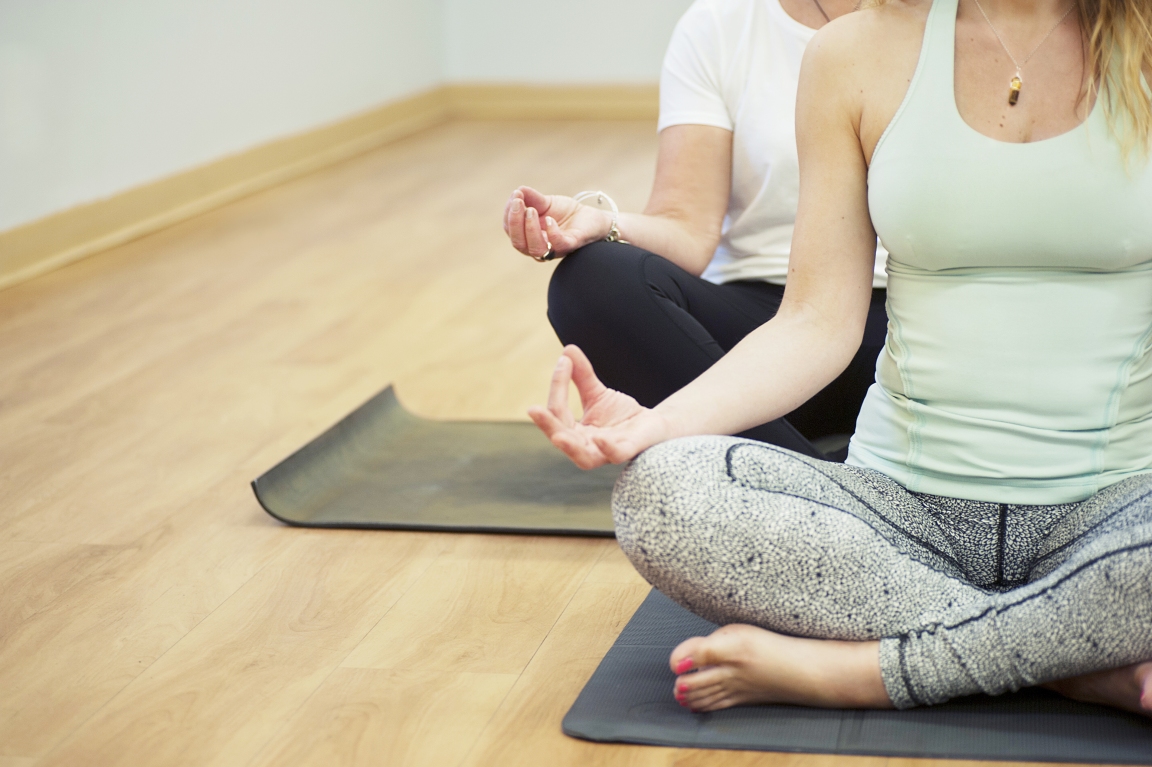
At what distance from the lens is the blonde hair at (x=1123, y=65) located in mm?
1000

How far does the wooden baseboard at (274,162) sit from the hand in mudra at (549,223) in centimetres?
195

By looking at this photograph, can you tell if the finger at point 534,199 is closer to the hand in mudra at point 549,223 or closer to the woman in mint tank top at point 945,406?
the hand in mudra at point 549,223

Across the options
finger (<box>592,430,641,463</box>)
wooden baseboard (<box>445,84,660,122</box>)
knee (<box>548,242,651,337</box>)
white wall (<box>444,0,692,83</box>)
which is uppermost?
finger (<box>592,430,641,463</box>)

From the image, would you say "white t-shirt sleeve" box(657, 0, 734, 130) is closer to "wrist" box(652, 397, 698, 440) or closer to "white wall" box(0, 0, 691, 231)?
"wrist" box(652, 397, 698, 440)

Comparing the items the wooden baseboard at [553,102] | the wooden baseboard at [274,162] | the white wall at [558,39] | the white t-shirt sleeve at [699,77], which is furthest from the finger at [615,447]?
the white wall at [558,39]

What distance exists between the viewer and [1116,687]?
39.9 inches

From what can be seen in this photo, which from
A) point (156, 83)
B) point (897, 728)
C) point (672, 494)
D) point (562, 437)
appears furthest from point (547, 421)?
point (156, 83)

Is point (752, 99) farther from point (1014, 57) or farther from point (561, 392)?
point (561, 392)

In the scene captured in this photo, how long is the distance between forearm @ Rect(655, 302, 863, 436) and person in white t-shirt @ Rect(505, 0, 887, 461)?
33 centimetres

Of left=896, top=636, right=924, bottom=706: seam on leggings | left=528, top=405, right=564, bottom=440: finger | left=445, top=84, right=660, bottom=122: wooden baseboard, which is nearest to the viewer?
left=528, top=405, right=564, bottom=440: finger

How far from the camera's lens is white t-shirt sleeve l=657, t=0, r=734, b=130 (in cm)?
155

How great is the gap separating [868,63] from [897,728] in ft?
1.80

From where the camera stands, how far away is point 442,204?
385 centimetres

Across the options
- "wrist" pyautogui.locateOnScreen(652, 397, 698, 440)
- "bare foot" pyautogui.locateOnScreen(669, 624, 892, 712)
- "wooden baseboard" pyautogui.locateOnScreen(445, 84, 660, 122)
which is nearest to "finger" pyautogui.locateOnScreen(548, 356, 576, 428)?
"wrist" pyautogui.locateOnScreen(652, 397, 698, 440)
